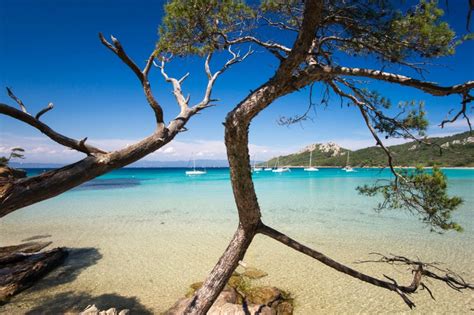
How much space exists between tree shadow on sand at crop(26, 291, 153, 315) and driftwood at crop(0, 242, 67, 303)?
2.86 ft

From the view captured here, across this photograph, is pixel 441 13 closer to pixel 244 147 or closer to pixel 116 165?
pixel 244 147

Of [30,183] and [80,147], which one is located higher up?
[80,147]

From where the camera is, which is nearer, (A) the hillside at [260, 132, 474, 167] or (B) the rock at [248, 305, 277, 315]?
(A) the hillside at [260, 132, 474, 167]

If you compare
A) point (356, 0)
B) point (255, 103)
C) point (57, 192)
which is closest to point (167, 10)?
point (255, 103)

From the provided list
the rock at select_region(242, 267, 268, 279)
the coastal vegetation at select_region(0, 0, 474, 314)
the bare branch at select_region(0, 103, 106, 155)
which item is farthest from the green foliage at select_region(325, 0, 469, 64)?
the rock at select_region(242, 267, 268, 279)

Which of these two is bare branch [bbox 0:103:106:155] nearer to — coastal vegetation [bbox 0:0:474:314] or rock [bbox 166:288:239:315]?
coastal vegetation [bbox 0:0:474:314]

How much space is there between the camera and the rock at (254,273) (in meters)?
6.55

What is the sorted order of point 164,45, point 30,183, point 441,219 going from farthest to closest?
point 164,45 < point 441,219 < point 30,183

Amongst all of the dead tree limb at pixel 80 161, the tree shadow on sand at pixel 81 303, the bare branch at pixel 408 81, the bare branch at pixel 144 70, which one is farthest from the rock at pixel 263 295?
the bare branch at pixel 408 81

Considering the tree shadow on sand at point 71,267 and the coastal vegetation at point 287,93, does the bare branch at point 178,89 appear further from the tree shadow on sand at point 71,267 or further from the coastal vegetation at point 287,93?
the tree shadow on sand at point 71,267

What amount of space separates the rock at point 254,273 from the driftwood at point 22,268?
484 centimetres

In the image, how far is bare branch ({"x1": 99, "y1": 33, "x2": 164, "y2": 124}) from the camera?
2481 millimetres

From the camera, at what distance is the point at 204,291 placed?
2834 mm

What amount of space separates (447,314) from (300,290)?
267cm
